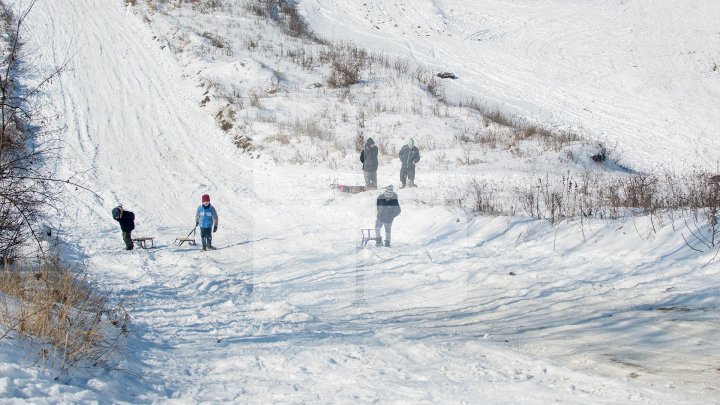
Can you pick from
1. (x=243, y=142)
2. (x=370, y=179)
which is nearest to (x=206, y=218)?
(x=370, y=179)

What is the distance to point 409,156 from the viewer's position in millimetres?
17859

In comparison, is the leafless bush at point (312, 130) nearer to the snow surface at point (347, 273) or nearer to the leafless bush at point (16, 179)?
the snow surface at point (347, 273)

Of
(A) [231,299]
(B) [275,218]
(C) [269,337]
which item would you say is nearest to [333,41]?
(B) [275,218]

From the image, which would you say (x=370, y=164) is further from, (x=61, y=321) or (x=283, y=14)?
(x=283, y=14)

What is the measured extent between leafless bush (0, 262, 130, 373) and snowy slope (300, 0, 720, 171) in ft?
63.1

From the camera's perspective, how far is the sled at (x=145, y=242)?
14302 millimetres

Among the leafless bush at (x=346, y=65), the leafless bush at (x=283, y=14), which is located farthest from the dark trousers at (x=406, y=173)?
the leafless bush at (x=283, y=14)

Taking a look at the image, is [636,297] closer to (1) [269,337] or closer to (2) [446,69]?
(1) [269,337]

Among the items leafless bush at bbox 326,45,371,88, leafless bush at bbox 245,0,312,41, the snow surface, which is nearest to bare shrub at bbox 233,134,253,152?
the snow surface

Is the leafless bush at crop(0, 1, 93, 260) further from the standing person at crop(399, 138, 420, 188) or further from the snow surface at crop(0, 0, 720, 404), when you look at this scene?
the standing person at crop(399, 138, 420, 188)

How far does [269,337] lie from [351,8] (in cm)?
3735

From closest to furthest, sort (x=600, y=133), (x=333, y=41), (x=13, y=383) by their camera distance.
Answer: (x=13, y=383) → (x=600, y=133) → (x=333, y=41)

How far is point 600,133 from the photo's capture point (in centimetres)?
2452

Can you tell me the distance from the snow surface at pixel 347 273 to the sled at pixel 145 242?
0.30 m
